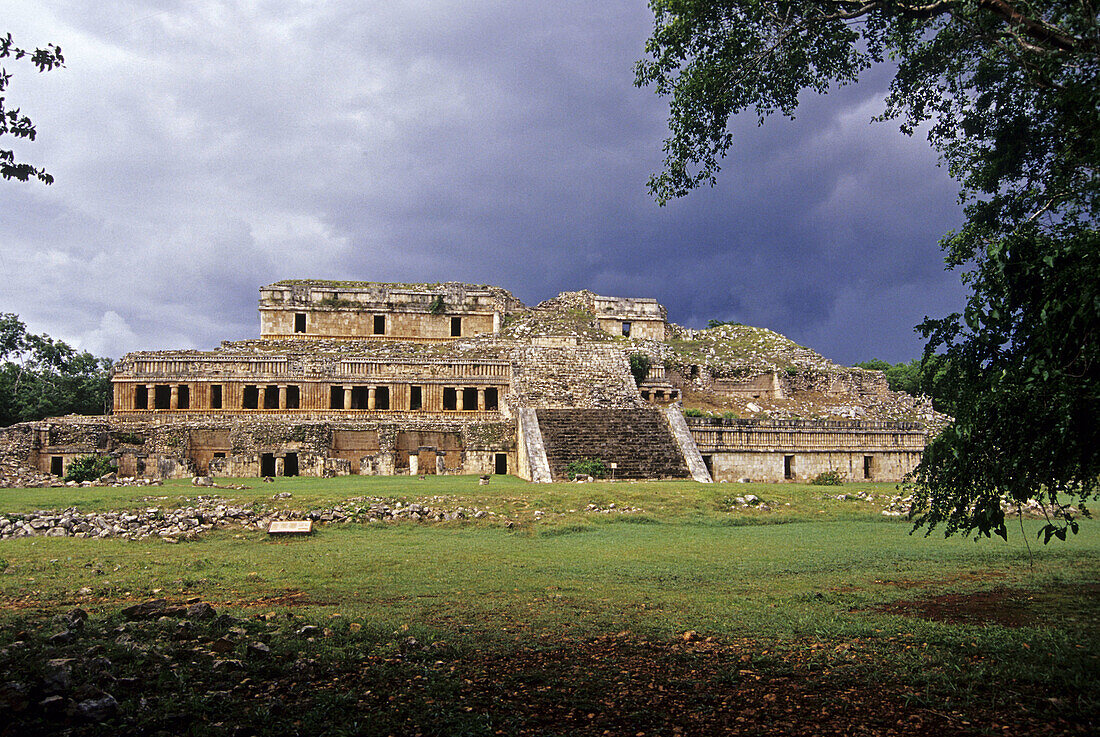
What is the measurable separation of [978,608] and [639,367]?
90.1 ft

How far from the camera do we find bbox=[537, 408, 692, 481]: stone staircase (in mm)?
22484

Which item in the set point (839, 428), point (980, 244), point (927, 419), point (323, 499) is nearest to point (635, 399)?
point (839, 428)

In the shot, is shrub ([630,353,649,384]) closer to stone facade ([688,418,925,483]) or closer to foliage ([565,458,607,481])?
stone facade ([688,418,925,483])

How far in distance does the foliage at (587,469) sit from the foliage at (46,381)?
91.0 feet

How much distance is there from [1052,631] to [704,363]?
3228cm

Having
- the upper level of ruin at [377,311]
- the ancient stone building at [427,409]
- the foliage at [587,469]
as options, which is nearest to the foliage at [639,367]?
the ancient stone building at [427,409]

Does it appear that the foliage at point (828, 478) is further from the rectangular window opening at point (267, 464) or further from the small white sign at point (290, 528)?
the rectangular window opening at point (267, 464)

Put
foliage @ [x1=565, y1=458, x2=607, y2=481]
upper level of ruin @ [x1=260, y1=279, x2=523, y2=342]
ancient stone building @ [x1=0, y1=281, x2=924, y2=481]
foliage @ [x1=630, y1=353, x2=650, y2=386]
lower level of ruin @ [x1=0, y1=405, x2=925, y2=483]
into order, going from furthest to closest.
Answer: upper level of ruin @ [x1=260, y1=279, x2=523, y2=342] → foliage @ [x1=630, y1=353, x2=650, y2=386] → ancient stone building @ [x1=0, y1=281, x2=924, y2=481] → lower level of ruin @ [x1=0, y1=405, x2=925, y2=483] → foliage @ [x1=565, y1=458, x2=607, y2=481]

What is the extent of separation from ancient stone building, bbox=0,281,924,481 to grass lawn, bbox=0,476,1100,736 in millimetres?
11836

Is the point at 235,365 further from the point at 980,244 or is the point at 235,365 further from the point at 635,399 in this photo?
the point at 980,244

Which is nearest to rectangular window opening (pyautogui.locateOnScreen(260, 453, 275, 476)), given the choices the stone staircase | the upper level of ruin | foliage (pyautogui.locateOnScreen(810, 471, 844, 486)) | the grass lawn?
the stone staircase

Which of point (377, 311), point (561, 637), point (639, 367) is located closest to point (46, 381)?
point (377, 311)

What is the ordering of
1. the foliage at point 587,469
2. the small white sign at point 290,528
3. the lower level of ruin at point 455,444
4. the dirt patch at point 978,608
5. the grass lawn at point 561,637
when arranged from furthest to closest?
the lower level of ruin at point 455,444, the foliage at point 587,469, the small white sign at point 290,528, the dirt patch at point 978,608, the grass lawn at point 561,637

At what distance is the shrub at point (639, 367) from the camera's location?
34500mm
